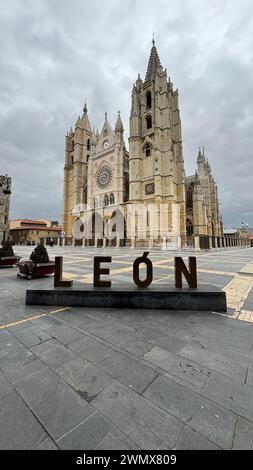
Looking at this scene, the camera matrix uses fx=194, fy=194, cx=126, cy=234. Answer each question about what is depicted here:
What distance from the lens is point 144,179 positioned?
3703cm

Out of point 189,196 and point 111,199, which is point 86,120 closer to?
point 111,199

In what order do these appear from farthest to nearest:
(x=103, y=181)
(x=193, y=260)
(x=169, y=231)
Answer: (x=103, y=181), (x=169, y=231), (x=193, y=260)

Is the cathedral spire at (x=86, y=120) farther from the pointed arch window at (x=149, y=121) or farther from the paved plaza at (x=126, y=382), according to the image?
the paved plaza at (x=126, y=382)

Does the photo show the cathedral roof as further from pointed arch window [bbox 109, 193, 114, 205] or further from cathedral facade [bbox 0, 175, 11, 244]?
cathedral facade [bbox 0, 175, 11, 244]

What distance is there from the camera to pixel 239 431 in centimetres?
146

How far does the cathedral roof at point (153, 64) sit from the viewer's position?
131 feet

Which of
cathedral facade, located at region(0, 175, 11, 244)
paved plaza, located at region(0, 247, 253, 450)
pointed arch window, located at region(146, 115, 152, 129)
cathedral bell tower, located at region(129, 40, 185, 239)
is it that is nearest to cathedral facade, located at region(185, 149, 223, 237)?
cathedral bell tower, located at region(129, 40, 185, 239)

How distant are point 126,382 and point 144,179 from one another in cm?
3723

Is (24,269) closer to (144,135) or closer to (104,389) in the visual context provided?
(104,389)

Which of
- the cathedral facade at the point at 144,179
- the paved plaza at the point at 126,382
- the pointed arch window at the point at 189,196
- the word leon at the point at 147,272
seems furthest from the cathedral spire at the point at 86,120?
the paved plaza at the point at 126,382

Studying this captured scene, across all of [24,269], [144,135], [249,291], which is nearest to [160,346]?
[249,291]

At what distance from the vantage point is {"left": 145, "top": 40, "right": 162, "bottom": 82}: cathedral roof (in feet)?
131

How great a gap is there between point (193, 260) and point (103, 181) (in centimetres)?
4433

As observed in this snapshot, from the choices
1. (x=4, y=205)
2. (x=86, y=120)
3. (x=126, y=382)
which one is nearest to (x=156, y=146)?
(x=4, y=205)
